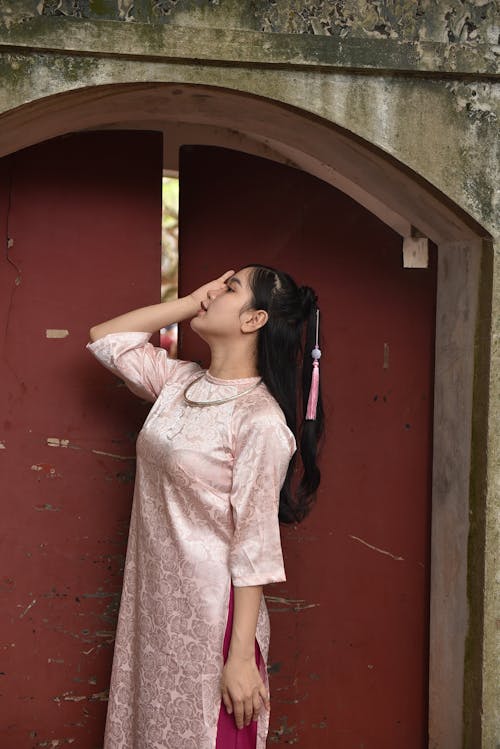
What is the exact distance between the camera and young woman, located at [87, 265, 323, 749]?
2.47 metres

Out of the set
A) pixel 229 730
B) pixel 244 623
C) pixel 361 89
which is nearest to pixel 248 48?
pixel 361 89

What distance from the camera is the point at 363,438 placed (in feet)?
10.8

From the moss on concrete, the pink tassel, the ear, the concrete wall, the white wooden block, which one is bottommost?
the pink tassel

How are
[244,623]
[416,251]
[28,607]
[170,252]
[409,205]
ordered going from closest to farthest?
1. [244,623]
2. [409,205]
3. [28,607]
4. [416,251]
5. [170,252]

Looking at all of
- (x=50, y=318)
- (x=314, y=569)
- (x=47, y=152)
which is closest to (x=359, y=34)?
(x=47, y=152)

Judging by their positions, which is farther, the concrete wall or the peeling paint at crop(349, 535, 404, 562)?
the peeling paint at crop(349, 535, 404, 562)

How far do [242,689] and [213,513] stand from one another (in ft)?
1.49

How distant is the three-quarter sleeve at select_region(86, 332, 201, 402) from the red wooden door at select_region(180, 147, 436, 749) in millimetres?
431

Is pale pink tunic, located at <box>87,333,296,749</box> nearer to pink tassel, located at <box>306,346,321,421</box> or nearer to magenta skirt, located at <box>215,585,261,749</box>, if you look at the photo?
magenta skirt, located at <box>215,585,261,749</box>

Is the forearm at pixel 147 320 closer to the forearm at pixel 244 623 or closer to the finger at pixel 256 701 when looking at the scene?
the forearm at pixel 244 623

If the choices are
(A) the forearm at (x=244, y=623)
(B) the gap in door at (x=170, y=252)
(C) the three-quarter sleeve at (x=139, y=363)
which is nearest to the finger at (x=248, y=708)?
(A) the forearm at (x=244, y=623)

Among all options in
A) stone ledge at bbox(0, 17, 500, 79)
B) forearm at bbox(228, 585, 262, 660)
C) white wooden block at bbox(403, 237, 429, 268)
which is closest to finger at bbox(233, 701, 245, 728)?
forearm at bbox(228, 585, 262, 660)

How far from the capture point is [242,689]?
8.06 feet

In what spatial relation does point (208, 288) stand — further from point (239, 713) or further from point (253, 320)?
point (239, 713)
